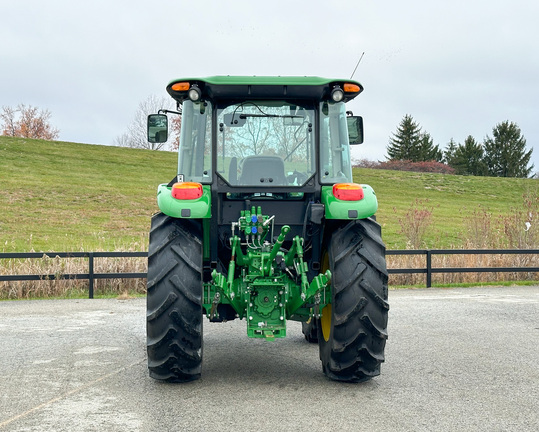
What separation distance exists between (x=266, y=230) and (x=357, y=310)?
1096mm

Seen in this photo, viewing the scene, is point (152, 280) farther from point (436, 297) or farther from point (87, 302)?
point (436, 297)

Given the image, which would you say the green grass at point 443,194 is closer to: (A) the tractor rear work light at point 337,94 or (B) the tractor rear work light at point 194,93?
(A) the tractor rear work light at point 337,94

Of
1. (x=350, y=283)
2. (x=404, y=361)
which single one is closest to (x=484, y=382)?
(x=404, y=361)

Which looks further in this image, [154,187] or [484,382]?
[154,187]

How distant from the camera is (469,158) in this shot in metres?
68.7

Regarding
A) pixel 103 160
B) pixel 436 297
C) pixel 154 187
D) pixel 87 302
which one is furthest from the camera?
pixel 103 160

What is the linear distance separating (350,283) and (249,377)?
138 cm

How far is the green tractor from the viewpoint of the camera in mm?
5938

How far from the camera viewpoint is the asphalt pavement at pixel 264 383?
16.6 ft

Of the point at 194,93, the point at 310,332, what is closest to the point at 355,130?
the point at 194,93

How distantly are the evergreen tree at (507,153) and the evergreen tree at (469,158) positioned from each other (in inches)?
47.1

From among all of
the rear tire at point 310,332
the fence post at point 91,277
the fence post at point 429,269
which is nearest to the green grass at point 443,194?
the fence post at point 429,269

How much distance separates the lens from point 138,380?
20.7 feet

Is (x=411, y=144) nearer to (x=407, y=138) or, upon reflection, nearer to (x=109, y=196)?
(x=407, y=138)
